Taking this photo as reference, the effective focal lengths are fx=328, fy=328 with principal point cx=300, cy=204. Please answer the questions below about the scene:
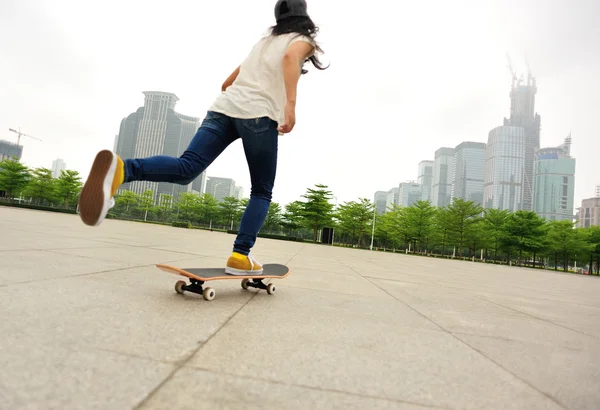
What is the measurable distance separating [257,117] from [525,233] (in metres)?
41.3

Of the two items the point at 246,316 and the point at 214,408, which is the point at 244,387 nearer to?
the point at 214,408

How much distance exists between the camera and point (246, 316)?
1.51 metres

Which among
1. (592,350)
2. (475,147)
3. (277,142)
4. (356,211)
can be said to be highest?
(475,147)

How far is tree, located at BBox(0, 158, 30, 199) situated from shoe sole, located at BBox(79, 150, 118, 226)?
179 feet

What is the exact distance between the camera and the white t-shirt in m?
2.20

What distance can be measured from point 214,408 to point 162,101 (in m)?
123

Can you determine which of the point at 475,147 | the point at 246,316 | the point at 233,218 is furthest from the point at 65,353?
the point at 475,147

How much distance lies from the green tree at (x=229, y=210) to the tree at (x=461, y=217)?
29489 mm

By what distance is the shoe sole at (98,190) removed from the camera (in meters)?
1.65

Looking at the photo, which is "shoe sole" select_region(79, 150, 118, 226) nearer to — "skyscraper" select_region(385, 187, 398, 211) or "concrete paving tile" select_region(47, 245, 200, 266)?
"concrete paving tile" select_region(47, 245, 200, 266)

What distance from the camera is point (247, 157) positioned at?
7.36 ft

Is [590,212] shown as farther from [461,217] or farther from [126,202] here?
[126,202]

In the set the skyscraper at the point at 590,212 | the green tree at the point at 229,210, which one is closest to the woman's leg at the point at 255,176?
the green tree at the point at 229,210

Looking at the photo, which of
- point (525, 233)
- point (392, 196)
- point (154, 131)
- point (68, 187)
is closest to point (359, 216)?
point (525, 233)
